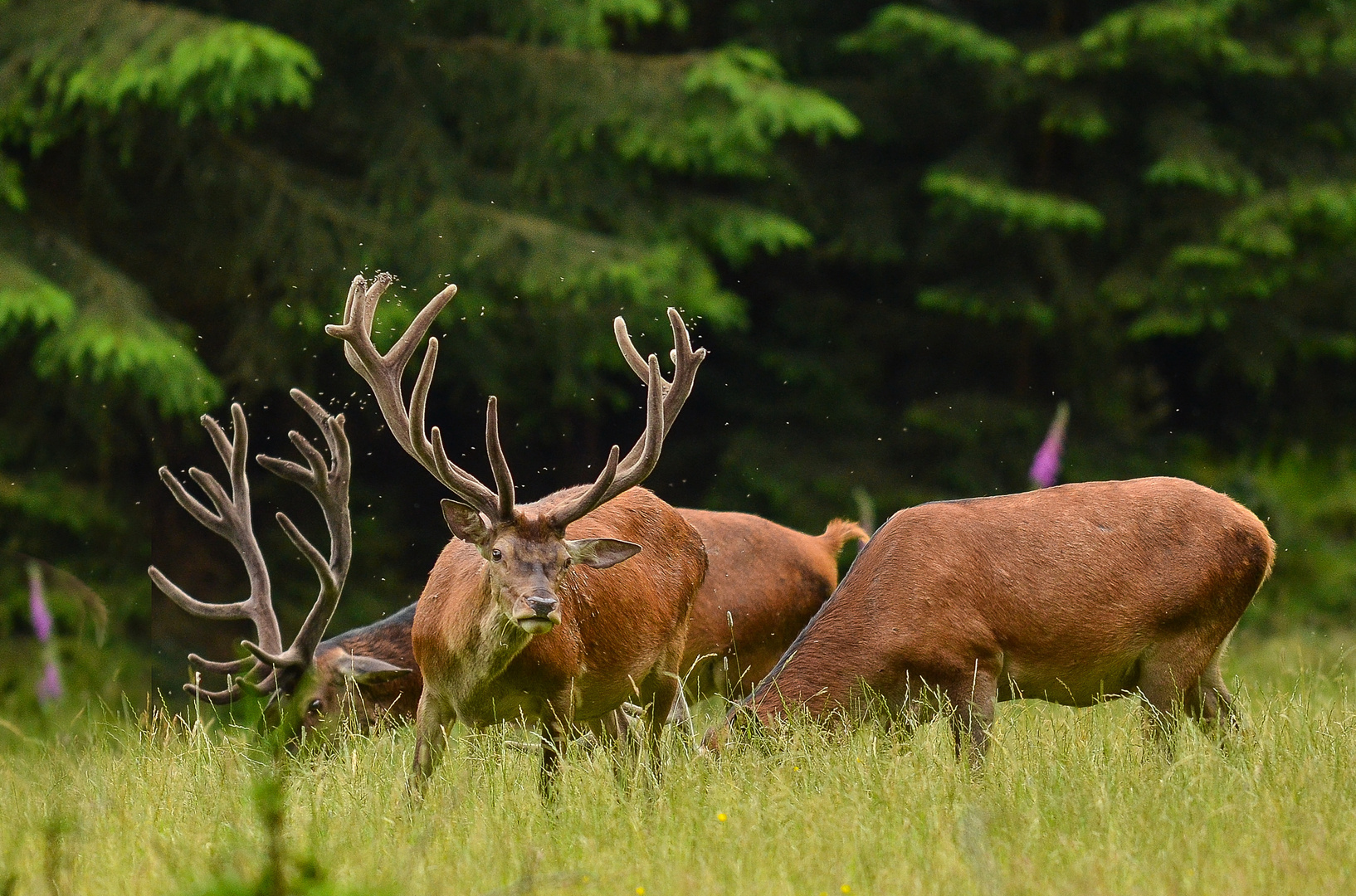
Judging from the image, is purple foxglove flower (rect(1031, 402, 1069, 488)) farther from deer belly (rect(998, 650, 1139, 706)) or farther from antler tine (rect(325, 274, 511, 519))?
antler tine (rect(325, 274, 511, 519))

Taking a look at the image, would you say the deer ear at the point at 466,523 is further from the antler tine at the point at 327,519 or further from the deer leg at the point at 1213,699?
the deer leg at the point at 1213,699

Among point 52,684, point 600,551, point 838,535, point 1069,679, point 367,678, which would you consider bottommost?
point 52,684

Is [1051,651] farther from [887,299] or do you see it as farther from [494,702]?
[887,299]

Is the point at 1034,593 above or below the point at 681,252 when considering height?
above

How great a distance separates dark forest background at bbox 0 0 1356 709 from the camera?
10.8 meters

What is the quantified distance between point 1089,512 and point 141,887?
3.34 meters

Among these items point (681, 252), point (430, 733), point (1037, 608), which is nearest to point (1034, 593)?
point (1037, 608)

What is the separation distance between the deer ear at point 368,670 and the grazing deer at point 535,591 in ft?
2.64

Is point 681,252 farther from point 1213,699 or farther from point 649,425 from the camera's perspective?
point 1213,699

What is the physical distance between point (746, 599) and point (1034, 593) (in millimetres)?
1552

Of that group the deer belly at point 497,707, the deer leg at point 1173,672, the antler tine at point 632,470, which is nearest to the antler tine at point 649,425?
the antler tine at point 632,470

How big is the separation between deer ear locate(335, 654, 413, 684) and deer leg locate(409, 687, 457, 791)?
916mm

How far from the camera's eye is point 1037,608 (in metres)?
5.57

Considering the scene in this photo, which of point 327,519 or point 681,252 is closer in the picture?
point 327,519
